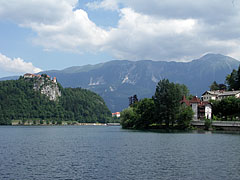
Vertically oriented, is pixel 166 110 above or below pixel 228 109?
below

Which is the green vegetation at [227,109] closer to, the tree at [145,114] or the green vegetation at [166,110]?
the green vegetation at [166,110]

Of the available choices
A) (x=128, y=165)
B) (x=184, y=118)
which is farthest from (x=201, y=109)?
(x=128, y=165)

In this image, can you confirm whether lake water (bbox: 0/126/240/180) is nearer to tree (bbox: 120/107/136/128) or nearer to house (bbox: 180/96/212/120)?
tree (bbox: 120/107/136/128)

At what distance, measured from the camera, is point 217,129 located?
435 feet

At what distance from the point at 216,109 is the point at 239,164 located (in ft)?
367

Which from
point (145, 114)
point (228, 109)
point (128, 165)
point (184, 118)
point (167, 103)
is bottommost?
point (128, 165)

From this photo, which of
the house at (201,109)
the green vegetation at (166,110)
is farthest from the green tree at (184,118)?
the house at (201,109)

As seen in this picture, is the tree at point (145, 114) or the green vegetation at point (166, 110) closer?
the green vegetation at point (166, 110)

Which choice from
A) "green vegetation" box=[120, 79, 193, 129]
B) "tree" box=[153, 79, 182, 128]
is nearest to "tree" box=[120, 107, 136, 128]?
"green vegetation" box=[120, 79, 193, 129]

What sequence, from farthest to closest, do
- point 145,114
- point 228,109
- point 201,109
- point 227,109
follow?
point 201,109 → point 145,114 → point 227,109 → point 228,109

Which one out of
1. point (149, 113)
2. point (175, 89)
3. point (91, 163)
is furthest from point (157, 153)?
point (149, 113)

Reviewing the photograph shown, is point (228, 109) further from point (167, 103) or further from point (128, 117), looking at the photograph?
point (128, 117)

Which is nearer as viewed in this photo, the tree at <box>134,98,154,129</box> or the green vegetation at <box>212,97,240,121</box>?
the green vegetation at <box>212,97,240,121</box>

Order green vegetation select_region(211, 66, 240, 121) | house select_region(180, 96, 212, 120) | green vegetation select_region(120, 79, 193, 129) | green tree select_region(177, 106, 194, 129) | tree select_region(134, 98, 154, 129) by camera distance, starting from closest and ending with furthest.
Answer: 1. green tree select_region(177, 106, 194, 129)
2. green vegetation select_region(120, 79, 193, 129)
3. green vegetation select_region(211, 66, 240, 121)
4. tree select_region(134, 98, 154, 129)
5. house select_region(180, 96, 212, 120)
